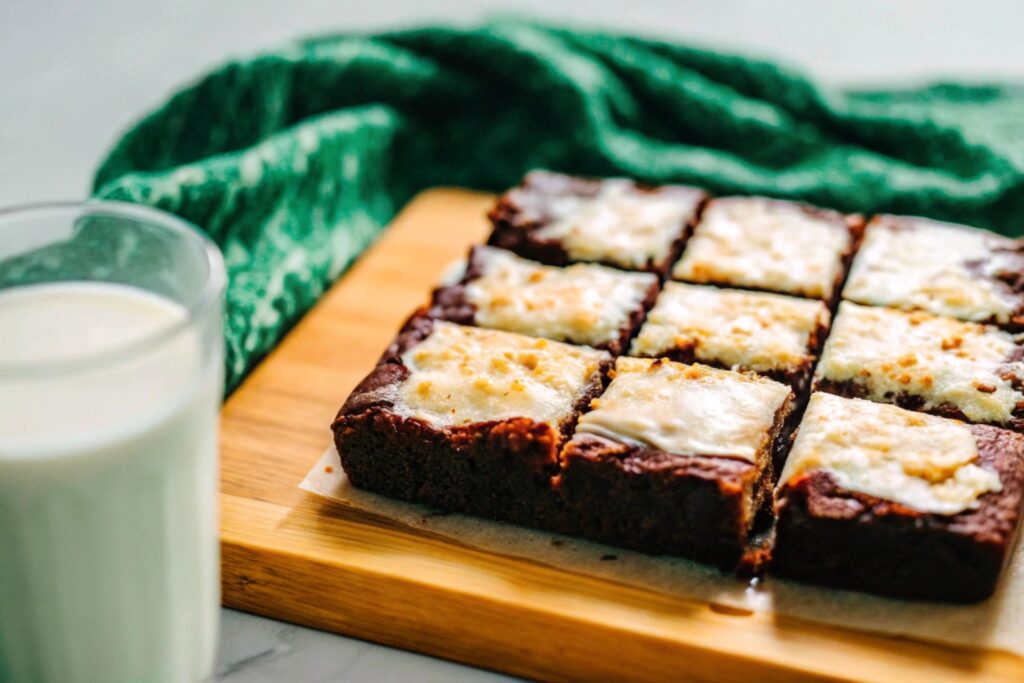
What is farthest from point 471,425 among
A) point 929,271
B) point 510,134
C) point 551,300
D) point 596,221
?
point 510,134

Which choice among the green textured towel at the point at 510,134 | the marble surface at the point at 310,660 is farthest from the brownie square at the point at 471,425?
the green textured towel at the point at 510,134

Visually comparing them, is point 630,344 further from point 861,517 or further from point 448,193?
point 448,193

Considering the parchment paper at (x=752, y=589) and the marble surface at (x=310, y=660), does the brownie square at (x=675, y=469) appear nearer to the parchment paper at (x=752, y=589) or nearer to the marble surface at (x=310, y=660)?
the parchment paper at (x=752, y=589)

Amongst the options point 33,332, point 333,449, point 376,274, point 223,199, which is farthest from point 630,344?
point 33,332

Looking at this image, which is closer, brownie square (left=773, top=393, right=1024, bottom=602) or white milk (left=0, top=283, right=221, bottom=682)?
white milk (left=0, top=283, right=221, bottom=682)

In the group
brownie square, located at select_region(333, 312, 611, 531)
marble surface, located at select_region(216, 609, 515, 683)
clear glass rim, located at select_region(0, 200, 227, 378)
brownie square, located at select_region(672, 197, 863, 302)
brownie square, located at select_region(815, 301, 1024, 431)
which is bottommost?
marble surface, located at select_region(216, 609, 515, 683)

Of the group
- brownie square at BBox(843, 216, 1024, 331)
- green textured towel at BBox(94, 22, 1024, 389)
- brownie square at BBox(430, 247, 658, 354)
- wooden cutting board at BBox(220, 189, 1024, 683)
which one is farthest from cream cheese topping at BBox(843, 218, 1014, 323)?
wooden cutting board at BBox(220, 189, 1024, 683)

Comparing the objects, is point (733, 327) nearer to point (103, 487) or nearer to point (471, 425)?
point (471, 425)

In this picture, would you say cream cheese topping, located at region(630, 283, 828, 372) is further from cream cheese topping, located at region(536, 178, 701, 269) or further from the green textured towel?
the green textured towel
